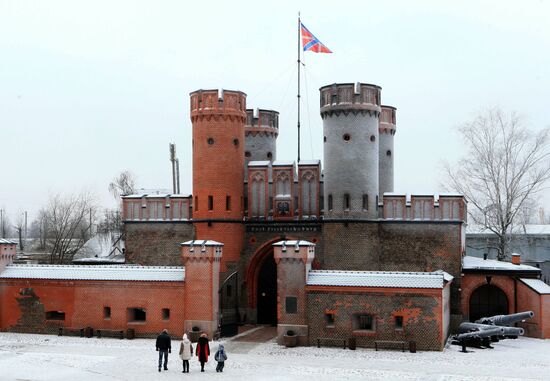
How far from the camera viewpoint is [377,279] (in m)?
28.8

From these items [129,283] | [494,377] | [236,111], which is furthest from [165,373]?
[236,111]

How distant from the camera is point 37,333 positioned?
31922 millimetres

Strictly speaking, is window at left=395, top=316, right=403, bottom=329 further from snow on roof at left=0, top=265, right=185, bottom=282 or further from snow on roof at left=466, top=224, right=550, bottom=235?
snow on roof at left=466, top=224, right=550, bottom=235

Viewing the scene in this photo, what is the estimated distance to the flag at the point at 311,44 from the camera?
37812mm

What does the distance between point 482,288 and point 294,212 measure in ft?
32.4

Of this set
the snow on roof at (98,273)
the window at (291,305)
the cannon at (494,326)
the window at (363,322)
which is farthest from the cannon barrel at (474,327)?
the snow on roof at (98,273)

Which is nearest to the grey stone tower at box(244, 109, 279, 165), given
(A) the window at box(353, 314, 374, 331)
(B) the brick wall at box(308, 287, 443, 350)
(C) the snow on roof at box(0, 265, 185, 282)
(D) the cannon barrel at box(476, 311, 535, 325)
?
(C) the snow on roof at box(0, 265, 185, 282)

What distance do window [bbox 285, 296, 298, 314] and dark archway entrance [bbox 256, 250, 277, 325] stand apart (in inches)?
259

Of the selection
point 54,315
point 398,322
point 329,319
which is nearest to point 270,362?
point 329,319

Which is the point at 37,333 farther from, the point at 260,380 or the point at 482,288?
the point at 482,288

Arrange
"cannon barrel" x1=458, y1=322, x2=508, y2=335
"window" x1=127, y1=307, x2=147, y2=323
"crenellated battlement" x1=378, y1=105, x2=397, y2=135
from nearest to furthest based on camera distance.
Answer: "cannon barrel" x1=458, y1=322, x2=508, y2=335 < "window" x1=127, y1=307, x2=147, y2=323 < "crenellated battlement" x1=378, y1=105, x2=397, y2=135

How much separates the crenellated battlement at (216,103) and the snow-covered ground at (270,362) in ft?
38.9

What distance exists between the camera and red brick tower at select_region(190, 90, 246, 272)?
3544 centimetres

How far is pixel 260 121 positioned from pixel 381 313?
17397 mm
